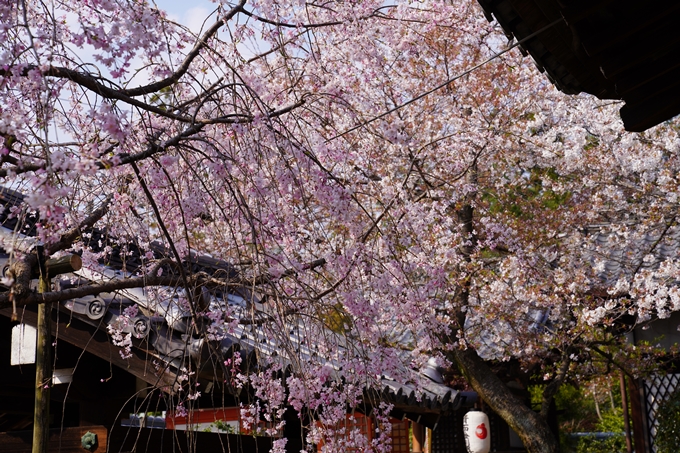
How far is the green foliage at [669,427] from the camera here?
7.79m

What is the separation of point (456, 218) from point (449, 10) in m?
2.25

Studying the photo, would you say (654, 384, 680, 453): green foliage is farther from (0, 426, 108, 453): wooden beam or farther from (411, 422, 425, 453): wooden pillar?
(0, 426, 108, 453): wooden beam

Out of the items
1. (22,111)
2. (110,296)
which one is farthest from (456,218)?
(22,111)

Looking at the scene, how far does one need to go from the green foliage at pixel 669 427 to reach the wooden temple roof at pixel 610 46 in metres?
5.68

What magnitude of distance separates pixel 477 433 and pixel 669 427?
→ 210 cm

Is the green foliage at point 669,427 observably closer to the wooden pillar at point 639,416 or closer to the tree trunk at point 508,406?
the wooden pillar at point 639,416

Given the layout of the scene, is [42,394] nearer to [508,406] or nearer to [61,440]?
[61,440]

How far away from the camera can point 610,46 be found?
2.72 m

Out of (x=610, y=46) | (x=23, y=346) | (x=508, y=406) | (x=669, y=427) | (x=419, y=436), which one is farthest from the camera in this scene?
(x=419, y=436)

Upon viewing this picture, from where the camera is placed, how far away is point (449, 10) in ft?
23.0

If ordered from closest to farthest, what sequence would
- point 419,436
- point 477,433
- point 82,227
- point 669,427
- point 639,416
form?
point 82,227 → point 669,427 → point 639,416 → point 477,433 → point 419,436

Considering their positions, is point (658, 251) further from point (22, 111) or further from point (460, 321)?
point (22, 111)

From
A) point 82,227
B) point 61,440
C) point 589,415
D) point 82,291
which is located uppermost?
point 82,227

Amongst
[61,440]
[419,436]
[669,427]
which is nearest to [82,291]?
[61,440]
